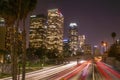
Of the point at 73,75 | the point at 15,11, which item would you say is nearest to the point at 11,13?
the point at 15,11

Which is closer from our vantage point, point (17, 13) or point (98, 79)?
point (17, 13)

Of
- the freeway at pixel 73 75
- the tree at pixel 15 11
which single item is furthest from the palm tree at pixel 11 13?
the freeway at pixel 73 75

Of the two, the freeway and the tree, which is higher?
the tree

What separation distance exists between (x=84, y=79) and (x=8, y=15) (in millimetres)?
30837

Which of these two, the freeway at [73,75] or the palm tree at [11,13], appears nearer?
the palm tree at [11,13]

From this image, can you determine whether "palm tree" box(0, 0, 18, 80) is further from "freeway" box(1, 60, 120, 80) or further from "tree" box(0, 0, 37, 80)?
"freeway" box(1, 60, 120, 80)

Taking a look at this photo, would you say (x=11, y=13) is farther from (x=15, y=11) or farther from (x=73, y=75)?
(x=73, y=75)

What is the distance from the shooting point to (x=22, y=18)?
43406 millimetres

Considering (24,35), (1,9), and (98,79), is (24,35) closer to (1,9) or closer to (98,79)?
(1,9)

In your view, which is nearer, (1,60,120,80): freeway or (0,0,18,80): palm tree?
(0,0,18,80): palm tree

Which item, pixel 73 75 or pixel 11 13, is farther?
Result: pixel 73 75

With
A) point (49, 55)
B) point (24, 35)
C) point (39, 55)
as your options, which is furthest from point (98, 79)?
point (49, 55)

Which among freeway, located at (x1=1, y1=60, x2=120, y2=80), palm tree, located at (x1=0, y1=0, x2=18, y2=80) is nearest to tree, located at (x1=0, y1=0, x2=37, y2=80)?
palm tree, located at (x1=0, y1=0, x2=18, y2=80)

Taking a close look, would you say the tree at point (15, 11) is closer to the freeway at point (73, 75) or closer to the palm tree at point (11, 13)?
the palm tree at point (11, 13)
